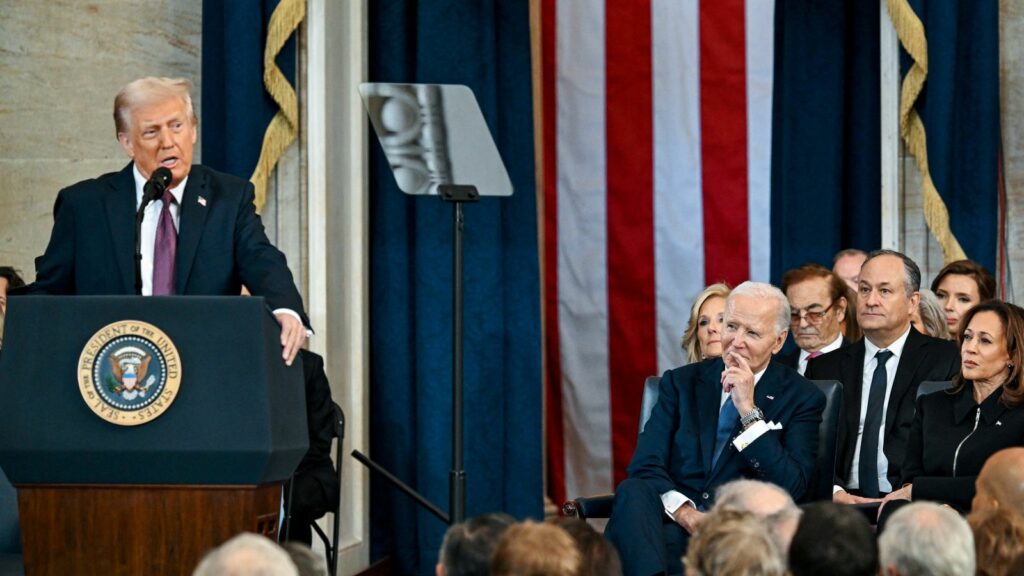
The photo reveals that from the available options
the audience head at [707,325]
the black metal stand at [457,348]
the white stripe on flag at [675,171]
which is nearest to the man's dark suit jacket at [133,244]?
the black metal stand at [457,348]

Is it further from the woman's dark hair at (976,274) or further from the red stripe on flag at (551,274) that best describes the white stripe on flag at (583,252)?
the woman's dark hair at (976,274)

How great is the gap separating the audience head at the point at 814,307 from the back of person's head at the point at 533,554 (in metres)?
3.48

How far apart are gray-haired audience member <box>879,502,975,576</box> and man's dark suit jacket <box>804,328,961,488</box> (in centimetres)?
251

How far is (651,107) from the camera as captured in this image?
7008 mm

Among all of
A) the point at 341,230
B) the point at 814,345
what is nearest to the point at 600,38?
the point at 341,230

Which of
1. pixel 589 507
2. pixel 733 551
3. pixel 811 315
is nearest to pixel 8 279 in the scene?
pixel 589 507

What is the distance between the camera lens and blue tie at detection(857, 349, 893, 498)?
5074mm

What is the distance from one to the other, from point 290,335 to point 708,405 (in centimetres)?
178

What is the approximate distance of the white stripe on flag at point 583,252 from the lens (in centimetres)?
703

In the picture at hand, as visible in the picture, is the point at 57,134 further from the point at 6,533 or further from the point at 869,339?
the point at 869,339

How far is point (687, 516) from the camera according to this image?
4.50 meters

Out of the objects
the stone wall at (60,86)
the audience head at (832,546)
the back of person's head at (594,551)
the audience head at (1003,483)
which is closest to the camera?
the audience head at (832,546)

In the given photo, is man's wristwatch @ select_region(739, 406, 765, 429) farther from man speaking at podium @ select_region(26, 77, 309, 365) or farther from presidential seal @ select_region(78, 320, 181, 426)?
presidential seal @ select_region(78, 320, 181, 426)

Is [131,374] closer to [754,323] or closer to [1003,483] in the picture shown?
[1003,483]
